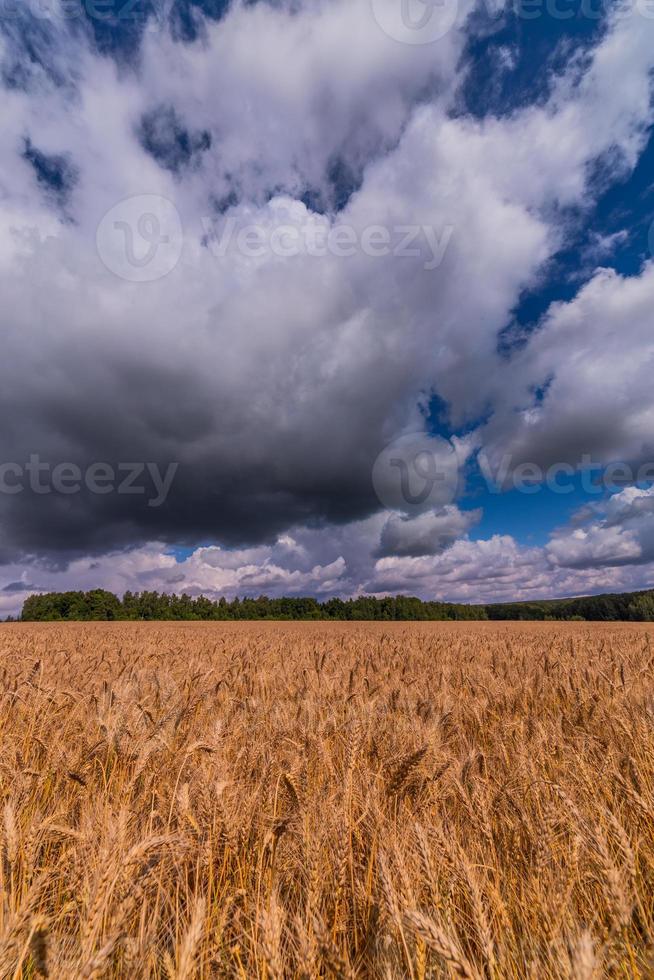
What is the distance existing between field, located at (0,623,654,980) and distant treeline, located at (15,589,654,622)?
96.3m

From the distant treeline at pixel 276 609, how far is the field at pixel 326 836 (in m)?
96.3

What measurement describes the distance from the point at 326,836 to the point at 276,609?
10965 cm

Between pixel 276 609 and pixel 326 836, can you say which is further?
pixel 276 609

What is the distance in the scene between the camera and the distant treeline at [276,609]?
99375 mm

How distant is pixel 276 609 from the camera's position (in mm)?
108000

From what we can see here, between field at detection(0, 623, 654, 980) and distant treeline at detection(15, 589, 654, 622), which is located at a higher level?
distant treeline at detection(15, 589, 654, 622)

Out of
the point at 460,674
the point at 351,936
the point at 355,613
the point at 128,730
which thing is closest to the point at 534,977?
the point at 351,936

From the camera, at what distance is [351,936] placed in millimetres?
1773

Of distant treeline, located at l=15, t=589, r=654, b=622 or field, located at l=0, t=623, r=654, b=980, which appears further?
distant treeline, located at l=15, t=589, r=654, b=622

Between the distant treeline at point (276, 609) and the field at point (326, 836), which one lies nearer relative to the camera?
the field at point (326, 836)

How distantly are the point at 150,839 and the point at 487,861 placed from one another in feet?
4.59

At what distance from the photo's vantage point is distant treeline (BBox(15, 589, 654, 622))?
99375mm

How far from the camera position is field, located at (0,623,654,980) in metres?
1.37

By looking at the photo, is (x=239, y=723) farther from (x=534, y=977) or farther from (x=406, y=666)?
(x=406, y=666)
